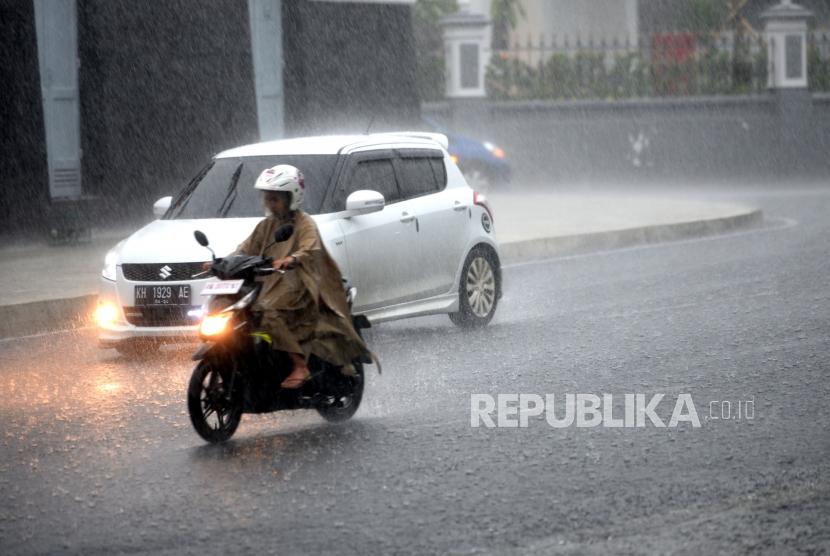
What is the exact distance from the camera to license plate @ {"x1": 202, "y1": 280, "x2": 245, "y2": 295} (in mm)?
7789

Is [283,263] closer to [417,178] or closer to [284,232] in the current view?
[284,232]

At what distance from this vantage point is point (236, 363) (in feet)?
25.8

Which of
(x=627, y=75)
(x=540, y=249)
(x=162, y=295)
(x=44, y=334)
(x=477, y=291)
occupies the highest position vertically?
(x=627, y=75)

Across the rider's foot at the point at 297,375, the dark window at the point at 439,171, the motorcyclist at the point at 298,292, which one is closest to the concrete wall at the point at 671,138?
the dark window at the point at 439,171

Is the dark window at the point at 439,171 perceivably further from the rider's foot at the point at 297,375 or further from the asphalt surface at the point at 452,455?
the rider's foot at the point at 297,375

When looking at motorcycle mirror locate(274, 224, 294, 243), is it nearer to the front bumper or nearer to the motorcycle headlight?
the motorcycle headlight

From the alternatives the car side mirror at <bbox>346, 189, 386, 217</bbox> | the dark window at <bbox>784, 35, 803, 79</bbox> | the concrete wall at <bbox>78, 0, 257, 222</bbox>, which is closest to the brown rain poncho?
the car side mirror at <bbox>346, 189, 386, 217</bbox>

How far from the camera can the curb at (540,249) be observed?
514 inches

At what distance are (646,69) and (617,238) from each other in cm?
1597

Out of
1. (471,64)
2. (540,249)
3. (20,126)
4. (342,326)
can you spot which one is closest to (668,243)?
(540,249)

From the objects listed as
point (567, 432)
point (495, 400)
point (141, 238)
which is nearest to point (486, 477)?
point (567, 432)

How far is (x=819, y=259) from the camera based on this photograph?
674 inches

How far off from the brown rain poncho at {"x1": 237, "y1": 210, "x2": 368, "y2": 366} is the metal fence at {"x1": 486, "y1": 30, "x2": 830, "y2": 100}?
26.0 meters

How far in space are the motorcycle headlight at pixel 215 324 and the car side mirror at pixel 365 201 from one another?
3128 mm
